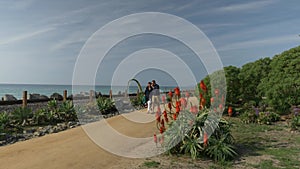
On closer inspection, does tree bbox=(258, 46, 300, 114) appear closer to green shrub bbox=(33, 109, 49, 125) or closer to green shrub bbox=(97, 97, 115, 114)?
green shrub bbox=(97, 97, 115, 114)

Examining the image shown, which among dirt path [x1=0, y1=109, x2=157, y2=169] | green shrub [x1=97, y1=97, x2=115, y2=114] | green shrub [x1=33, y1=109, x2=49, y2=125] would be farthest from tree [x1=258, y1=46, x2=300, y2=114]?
green shrub [x1=33, y1=109, x2=49, y2=125]

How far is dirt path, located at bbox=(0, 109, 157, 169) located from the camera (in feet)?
16.1

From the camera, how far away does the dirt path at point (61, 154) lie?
16.1ft

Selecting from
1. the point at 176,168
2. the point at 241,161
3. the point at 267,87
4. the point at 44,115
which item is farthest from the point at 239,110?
the point at 44,115

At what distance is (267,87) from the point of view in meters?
11.4

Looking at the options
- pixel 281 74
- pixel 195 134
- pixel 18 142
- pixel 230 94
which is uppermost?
pixel 281 74

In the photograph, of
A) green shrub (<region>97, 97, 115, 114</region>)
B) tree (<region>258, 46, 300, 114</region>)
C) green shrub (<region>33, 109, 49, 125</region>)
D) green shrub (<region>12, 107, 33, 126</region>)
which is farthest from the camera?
green shrub (<region>97, 97, 115, 114</region>)

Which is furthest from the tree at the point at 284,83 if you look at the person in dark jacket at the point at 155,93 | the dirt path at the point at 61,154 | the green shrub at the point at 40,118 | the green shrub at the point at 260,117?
the green shrub at the point at 40,118

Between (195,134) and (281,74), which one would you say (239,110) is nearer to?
(281,74)

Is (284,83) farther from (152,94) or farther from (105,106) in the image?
(105,106)

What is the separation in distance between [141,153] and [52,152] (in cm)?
212

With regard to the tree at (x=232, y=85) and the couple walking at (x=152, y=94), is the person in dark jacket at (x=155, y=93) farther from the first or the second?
the tree at (x=232, y=85)

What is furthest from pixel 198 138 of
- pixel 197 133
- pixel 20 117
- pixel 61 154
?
pixel 20 117

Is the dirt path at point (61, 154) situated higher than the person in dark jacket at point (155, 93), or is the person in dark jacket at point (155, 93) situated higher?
the person in dark jacket at point (155, 93)
